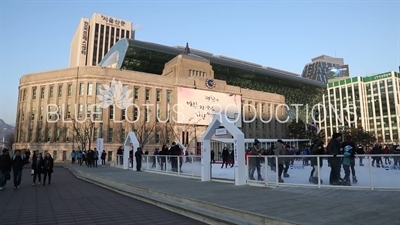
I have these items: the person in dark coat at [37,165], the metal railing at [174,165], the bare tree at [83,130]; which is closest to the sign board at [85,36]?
the bare tree at [83,130]

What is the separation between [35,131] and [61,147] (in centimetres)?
700

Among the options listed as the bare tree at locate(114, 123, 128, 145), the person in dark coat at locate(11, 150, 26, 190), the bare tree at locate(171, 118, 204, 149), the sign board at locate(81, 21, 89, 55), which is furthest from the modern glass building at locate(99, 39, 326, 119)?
the person in dark coat at locate(11, 150, 26, 190)

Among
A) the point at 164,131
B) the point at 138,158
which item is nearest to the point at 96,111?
the point at 164,131

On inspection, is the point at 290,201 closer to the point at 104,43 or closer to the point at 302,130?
the point at 302,130

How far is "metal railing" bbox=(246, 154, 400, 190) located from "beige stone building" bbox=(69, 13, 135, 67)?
123 metres

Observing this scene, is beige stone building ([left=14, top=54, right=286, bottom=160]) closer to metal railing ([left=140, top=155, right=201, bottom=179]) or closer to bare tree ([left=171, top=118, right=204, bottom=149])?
bare tree ([left=171, top=118, right=204, bottom=149])

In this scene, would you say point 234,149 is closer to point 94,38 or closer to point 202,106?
point 202,106

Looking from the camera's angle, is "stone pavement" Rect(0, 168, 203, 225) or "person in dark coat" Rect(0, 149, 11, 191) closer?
Answer: "stone pavement" Rect(0, 168, 203, 225)

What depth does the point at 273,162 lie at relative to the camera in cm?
1078

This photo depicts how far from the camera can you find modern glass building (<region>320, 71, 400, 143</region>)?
362 feet

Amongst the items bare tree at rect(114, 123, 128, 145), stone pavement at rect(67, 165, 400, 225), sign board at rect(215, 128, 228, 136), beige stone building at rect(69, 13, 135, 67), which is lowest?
stone pavement at rect(67, 165, 400, 225)

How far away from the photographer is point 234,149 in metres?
12.2

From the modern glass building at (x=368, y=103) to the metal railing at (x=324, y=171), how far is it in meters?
106

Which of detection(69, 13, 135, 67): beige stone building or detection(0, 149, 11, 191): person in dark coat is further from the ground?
detection(69, 13, 135, 67): beige stone building
